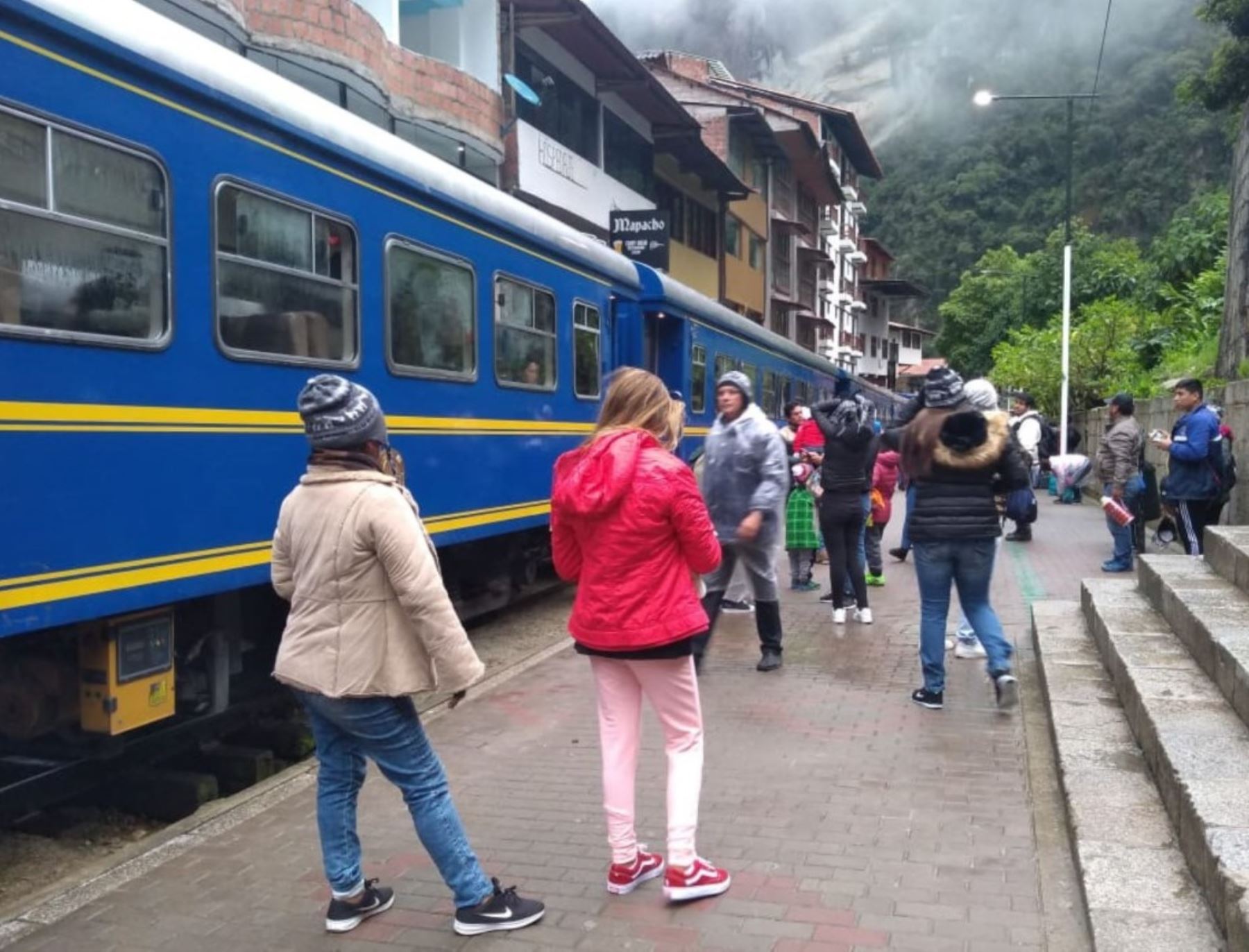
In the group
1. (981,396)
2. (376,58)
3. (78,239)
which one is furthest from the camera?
(376,58)

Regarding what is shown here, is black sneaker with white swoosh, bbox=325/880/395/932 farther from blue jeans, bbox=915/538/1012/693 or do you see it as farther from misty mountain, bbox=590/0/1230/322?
misty mountain, bbox=590/0/1230/322

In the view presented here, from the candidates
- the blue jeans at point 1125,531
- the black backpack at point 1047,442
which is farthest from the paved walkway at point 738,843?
the black backpack at point 1047,442

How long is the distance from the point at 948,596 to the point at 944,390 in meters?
1.08

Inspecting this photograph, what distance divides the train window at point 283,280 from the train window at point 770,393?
11.5 metres

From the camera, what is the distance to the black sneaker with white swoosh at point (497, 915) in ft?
11.5

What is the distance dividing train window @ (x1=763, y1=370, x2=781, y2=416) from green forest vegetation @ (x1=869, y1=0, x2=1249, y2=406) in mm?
5861

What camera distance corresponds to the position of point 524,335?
27.4ft

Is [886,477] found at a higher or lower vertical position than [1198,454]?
lower

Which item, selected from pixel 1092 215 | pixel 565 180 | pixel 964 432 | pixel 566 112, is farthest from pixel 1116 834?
pixel 1092 215

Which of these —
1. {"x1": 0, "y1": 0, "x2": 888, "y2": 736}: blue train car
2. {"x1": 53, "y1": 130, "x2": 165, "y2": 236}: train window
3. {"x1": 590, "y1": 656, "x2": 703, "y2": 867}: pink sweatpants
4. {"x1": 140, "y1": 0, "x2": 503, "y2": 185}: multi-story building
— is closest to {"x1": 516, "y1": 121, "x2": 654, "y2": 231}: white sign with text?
{"x1": 140, "y1": 0, "x2": 503, "y2": 185}: multi-story building

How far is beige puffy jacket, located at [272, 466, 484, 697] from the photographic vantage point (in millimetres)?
3229

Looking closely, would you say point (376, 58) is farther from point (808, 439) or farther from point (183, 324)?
point (183, 324)

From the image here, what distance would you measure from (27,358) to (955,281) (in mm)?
78421

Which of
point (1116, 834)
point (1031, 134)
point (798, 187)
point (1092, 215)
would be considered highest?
point (1031, 134)
